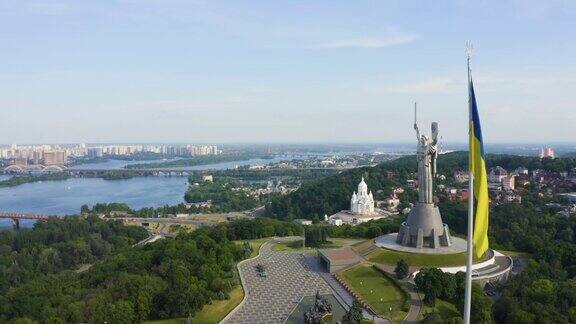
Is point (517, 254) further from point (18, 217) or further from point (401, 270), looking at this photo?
point (18, 217)

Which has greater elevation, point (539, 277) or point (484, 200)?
point (484, 200)

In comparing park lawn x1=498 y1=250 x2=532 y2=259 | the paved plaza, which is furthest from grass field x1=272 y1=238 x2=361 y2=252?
park lawn x1=498 y1=250 x2=532 y2=259

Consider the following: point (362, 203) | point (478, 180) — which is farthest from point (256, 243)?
point (478, 180)

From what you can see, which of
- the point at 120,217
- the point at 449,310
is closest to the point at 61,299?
the point at 449,310

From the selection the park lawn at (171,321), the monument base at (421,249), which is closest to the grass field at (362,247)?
the monument base at (421,249)

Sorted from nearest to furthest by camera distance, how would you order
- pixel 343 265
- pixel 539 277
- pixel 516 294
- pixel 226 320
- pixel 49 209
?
pixel 226 320 → pixel 516 294 → pixel 539 277 → pixel 343 265 → pixel 49 209

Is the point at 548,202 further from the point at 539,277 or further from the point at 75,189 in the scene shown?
the point at 75,189
